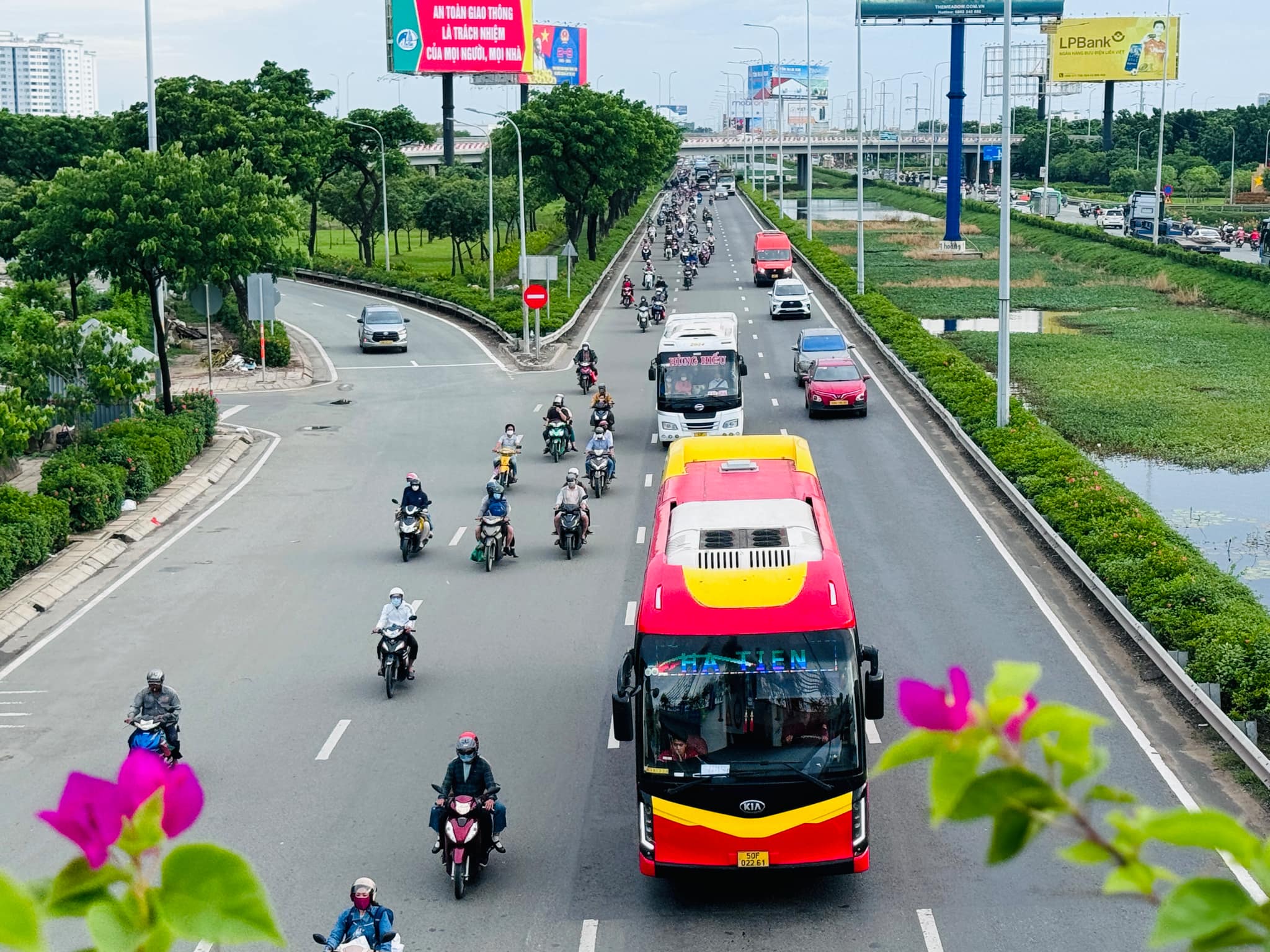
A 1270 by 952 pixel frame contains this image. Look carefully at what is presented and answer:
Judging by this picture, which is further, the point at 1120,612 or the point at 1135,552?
the point at 1135,552

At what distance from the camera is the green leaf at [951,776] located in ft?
6.64

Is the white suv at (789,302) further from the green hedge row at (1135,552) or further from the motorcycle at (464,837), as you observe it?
the motorcycle at (464,837)

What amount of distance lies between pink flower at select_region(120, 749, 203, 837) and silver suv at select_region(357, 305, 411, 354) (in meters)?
48.6

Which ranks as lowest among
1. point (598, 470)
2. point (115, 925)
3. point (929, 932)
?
point (929, 932)

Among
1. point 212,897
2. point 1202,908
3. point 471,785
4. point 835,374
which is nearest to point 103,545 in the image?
point 471,785

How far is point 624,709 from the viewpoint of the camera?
1246cm

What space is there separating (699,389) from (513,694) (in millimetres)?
15155

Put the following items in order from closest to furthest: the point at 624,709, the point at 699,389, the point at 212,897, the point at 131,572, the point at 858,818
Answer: the point at 212,897 → the point at 624,709 → the point at 858,818 → the point at 131,572 → the point at 699,389

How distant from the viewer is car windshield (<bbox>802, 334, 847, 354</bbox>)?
4203 centimetres

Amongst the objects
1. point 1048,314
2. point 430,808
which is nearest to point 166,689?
point 430,808

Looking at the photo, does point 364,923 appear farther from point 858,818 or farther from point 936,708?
point 936,708

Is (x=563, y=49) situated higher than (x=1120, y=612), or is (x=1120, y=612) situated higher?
(x=563, y=49)

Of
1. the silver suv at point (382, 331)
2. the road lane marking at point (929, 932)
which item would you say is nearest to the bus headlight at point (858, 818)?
the road lane marking at point (929, 932)

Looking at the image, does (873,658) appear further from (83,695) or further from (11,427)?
(11,427)
